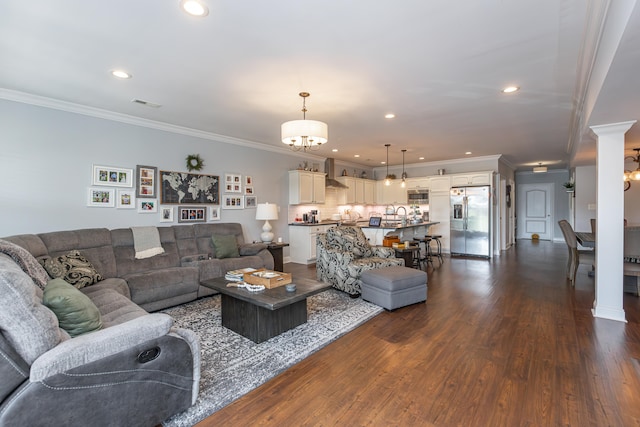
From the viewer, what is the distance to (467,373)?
7.63ft

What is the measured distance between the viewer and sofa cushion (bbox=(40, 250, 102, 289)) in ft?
10.0

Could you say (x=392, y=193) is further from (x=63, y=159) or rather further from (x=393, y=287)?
(x=63, y=159)

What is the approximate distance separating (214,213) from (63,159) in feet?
7.32

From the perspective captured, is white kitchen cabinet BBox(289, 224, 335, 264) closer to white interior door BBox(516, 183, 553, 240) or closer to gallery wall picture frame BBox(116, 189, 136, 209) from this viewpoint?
gallery wall picture frame BBox(116, 189, 136, 209)

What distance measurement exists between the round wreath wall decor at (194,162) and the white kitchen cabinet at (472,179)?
20.5ft

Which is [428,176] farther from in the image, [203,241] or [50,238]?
[50,238]

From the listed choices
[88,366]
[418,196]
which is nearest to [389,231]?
[418,196]

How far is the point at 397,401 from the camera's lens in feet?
6.61

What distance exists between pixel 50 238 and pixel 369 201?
23.9 feet

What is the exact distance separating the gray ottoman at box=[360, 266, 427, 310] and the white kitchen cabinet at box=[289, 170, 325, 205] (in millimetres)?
3154

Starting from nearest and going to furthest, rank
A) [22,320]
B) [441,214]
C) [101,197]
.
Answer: [22,320]
[101,197]
[441,214]

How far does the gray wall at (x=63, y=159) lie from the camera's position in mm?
3549

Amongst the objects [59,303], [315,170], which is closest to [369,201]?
[315,170]

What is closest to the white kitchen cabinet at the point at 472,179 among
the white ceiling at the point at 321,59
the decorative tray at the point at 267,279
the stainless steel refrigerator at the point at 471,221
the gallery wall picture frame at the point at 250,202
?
the stainless steel refrigerator at the point at 471,221
